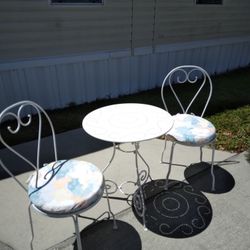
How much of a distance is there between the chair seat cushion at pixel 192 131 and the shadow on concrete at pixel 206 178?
60cm

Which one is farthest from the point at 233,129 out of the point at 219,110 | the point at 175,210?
the point at 175,210

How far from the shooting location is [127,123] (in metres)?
2.29

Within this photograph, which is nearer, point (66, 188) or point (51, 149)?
point (66, 188)

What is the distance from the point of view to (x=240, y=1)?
6.81 m

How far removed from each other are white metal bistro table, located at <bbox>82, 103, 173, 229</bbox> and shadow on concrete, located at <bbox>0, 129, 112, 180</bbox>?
118cm

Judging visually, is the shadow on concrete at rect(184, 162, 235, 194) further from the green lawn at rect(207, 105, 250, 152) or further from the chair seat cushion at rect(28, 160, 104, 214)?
the chair seat cushion at rect(28, 160, 104, 214)

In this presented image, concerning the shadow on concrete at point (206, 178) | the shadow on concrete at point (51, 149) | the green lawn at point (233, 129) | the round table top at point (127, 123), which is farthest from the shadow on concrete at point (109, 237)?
the green lawn at point (233, 129)

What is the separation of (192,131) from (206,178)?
0.71 meters

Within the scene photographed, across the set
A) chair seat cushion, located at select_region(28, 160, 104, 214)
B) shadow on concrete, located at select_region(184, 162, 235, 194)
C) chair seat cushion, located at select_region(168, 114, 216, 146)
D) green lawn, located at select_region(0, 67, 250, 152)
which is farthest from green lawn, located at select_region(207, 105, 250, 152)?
chair seat cushion, located at select_region(28, 160, 104, 214)

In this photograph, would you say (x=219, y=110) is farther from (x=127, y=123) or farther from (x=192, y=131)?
(x=127, y=123)

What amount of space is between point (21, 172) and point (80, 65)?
237 cm

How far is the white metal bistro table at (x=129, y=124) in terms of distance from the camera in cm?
209

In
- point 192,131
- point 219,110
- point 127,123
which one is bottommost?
point 219,110

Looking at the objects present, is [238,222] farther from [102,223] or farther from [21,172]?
[21,172]
